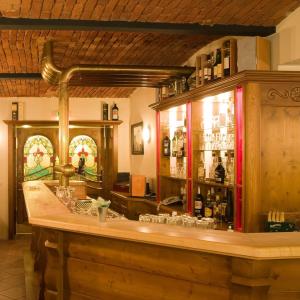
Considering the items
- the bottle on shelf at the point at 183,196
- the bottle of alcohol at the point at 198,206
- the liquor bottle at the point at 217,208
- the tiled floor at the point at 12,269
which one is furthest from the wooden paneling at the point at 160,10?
the tiled floor at the point at 12,269

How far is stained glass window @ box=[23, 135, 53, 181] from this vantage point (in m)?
9.57

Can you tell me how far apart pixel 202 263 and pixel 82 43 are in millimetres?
3505

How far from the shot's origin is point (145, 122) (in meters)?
8.43

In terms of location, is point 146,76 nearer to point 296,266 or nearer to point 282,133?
point 282,133

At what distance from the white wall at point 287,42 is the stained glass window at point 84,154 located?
234 inches

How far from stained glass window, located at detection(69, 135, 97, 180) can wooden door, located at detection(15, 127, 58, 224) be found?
1.26ft

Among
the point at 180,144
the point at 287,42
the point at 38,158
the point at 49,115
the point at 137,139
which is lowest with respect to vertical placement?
the point at 38,158

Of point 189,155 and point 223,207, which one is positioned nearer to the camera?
point 223,207

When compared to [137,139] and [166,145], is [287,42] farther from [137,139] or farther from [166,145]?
[137,139]

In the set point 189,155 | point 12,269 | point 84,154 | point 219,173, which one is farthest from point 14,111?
point 219,173

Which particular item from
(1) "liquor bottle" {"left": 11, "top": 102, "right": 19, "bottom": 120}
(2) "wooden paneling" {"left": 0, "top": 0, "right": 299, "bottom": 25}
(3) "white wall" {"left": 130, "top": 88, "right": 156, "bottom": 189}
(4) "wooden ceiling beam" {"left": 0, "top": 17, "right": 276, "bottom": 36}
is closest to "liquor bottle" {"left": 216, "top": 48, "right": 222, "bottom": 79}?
(4) "wooden ceiling beam" {"left": 0, "top": 17, "right": 276, "bottom": 36}

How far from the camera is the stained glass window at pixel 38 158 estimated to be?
9570mm

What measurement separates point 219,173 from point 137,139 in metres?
4.01

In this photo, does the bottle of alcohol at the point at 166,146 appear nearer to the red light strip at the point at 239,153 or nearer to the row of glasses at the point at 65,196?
the row of glasses at the point at 65,196
